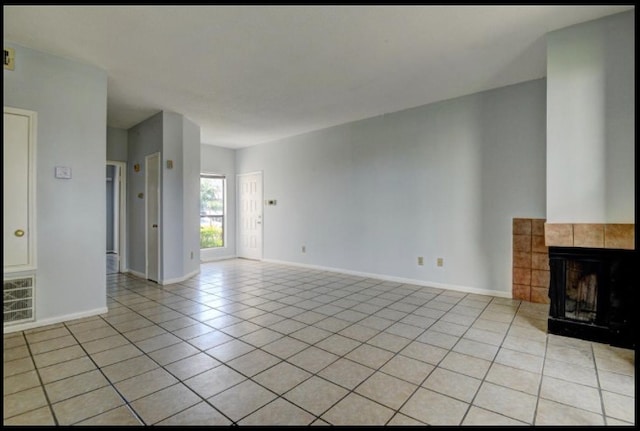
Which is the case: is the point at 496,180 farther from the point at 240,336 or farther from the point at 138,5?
the point at 138,5

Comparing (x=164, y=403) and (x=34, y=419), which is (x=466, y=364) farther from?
(x=34, y=419)

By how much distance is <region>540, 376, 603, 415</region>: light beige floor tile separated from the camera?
181cm

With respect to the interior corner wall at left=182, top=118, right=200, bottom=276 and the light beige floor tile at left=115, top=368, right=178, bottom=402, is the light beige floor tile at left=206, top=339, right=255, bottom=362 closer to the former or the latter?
the light beige floor tile at left=115, top=368, right=178, bottom=402

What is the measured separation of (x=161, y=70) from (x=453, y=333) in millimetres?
4115

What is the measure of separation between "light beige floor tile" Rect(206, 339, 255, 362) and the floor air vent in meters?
1.93

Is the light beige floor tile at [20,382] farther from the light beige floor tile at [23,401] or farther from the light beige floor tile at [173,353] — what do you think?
the light beige floor tile at [173,353]

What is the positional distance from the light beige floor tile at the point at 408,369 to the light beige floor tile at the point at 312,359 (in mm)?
421

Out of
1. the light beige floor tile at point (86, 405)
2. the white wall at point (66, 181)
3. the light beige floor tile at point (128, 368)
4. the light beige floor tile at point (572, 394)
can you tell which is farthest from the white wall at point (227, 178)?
the light beige floor tile at point (572, 394)

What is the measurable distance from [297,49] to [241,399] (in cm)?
296

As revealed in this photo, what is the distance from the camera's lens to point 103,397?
1.88 meters

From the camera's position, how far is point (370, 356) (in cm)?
242

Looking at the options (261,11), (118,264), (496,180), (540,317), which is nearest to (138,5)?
(261,11)

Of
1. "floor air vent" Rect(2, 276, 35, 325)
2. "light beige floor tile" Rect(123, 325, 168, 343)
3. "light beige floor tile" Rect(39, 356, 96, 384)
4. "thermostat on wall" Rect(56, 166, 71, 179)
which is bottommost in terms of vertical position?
"light beige floor tile" Rect(39, 356, 96, 384)

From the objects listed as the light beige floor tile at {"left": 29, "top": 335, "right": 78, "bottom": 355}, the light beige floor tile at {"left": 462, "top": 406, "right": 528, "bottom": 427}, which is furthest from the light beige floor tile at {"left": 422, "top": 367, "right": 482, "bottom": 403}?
the light beige floor tile at {"left": 29, "top": 335, "right": 78, "bottom": 355}
